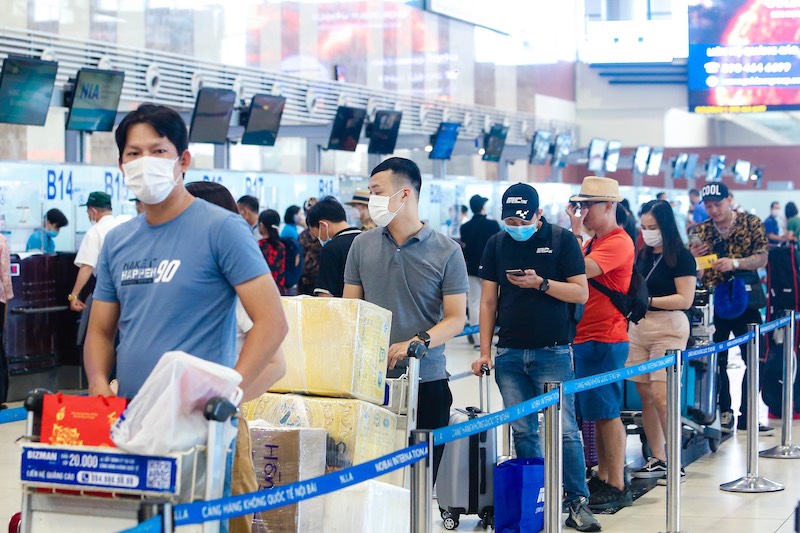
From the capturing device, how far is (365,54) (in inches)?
904

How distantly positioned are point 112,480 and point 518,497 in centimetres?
287

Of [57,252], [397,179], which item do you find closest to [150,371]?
[397,179]

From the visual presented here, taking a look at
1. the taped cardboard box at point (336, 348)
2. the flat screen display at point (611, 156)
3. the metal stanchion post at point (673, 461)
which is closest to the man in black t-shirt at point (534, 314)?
the metal stanchion post at point (673, 461)

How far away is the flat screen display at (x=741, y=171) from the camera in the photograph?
105 ft

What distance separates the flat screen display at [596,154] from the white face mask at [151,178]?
21.7 m

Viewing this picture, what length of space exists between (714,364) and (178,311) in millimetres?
5385

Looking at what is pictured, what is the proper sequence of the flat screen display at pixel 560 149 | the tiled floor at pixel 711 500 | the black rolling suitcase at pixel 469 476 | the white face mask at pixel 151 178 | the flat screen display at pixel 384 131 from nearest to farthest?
1. the white face mask at pixel 151 178
2. the black rolling suitcase at pixel 469 476
3. the tiled floor at pixel 711 500
4. the flat screen display at pixel 384 131
5. the flat screen display at pixel 560 149

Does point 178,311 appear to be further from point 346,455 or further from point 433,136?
point 433,136

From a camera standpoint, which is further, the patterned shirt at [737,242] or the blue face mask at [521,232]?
the patterned shirt at [737,242]

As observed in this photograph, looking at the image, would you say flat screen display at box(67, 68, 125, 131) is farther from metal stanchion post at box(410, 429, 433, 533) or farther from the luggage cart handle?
the luggage cart handle

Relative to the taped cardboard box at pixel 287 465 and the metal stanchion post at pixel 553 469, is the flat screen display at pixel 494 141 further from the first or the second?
the taped cardboard box at pixel 287 465

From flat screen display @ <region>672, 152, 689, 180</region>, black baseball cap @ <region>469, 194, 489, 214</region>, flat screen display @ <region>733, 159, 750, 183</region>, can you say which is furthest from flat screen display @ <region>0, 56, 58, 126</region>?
flat screen display @ <region>733, 159, 750, 183</region>

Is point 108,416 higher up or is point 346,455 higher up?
point 108,416

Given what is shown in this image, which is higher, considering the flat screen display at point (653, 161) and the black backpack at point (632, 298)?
the flat screen display at point (653, 161)
